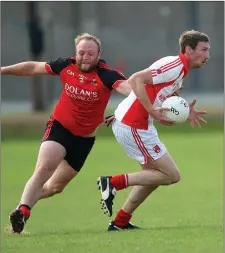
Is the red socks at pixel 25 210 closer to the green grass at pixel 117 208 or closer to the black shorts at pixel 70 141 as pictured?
the green grass at pixel 117 208

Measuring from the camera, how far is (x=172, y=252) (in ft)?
30.1

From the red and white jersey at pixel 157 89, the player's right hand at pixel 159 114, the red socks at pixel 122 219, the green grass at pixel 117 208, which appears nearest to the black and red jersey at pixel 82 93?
the red and white jersey at pixel 157 89

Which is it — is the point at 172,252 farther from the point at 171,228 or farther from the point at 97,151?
the point at 97,151

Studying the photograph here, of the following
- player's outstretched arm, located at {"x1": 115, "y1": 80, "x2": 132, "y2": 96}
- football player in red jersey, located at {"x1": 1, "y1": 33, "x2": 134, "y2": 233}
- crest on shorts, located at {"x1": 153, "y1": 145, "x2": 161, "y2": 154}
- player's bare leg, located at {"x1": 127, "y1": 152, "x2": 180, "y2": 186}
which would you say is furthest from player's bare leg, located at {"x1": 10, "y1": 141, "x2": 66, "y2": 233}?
crest on shorts, located at {"x1": 153, "y1": 145, "x2": 161, "y2": 154}

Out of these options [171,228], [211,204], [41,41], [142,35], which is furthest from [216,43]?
[171,228]

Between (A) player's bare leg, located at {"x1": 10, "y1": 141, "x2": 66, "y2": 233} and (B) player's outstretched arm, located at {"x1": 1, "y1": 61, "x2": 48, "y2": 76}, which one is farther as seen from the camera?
(B) player's outstretched arm, located at {"x1": 1, "y1": 61, "x2": 48, "y2": 76}

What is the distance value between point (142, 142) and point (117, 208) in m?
3.57

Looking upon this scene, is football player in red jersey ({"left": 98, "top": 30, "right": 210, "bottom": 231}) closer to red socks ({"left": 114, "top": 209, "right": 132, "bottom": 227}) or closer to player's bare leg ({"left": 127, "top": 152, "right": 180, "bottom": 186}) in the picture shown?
player's bare leg ({"left": 127, "top": 152, "right": 180, "bottom": 186})

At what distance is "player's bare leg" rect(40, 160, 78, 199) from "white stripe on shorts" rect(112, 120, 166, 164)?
0.98m

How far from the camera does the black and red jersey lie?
37.3 ft

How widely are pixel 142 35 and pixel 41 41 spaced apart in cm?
710

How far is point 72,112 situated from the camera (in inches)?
457

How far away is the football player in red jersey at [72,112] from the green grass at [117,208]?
57cm

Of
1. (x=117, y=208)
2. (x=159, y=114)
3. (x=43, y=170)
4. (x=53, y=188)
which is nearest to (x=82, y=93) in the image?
(x=43, y=170)
